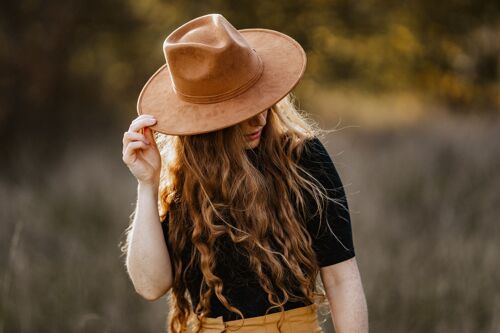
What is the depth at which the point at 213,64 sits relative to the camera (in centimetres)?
190

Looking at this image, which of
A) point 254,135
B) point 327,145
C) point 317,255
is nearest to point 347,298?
point 317,255

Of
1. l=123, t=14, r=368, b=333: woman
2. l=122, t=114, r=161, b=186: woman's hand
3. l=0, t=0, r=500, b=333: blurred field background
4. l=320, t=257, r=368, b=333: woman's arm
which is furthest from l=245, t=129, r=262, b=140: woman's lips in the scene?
l=0, t=0, r=500, b=333: blurred field background

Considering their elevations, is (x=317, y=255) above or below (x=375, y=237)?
above

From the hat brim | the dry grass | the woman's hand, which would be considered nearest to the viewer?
the hat brim

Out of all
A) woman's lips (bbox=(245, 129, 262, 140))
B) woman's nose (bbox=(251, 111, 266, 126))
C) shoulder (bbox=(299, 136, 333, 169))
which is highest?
woman's nose (bbox=(251, 111, 266, 126))

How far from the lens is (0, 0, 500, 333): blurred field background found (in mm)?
4473

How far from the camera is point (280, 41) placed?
6.78ft

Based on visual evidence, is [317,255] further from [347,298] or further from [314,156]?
[314,156]

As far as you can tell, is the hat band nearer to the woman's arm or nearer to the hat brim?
the hat brim

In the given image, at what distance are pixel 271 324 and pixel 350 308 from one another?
24 centimetres

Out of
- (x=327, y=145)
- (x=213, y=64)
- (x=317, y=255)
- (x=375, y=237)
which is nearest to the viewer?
(x=213, y=64)

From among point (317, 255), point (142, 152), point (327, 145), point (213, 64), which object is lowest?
point (327, 145)

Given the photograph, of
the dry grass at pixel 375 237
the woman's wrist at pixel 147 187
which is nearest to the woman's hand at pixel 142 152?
the woman's wrist at pixel 147 187

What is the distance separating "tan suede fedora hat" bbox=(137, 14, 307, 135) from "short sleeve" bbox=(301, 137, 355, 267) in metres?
0.27
